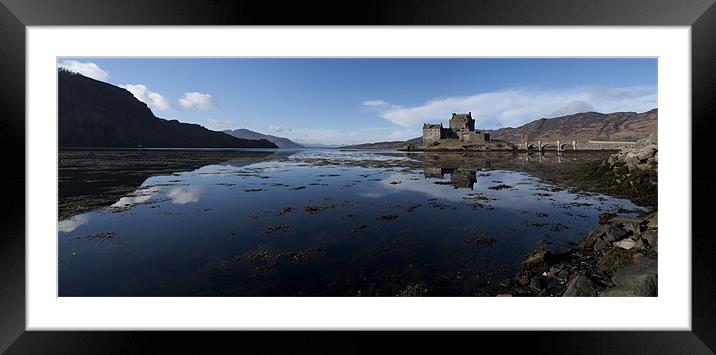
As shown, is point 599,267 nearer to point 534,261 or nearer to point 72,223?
point 534,261

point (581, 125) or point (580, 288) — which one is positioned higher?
point (581, 125)

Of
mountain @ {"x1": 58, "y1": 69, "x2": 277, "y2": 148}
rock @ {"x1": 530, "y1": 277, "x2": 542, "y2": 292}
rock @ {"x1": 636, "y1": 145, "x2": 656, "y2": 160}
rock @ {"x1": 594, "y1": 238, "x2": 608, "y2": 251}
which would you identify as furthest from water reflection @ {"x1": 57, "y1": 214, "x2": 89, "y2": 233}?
mountain @ {"x1": 58, "y1": 69, "x2": 277, "y2": 148}

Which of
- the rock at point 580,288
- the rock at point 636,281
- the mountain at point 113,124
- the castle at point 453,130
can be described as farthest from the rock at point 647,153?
the mountain at point 113,124

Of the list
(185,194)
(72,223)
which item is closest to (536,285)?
(72,223)

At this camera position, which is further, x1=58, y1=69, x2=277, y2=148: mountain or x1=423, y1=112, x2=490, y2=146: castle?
x1=58, y1=69, x2=277, y2=148: mountain

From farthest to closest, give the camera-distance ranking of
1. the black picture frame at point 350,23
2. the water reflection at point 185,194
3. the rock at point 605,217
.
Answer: the water reflection at point 185,194 → the rock at point 605,217 → the black picture frame at point 350,23

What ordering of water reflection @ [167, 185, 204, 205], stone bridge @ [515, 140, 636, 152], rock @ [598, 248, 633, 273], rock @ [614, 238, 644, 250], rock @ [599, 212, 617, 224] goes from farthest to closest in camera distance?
1. stone bridge @ [515, 140, 636, 152]
2. water reflection @ [167, 185, 204, 205]
3. rock @ [599, 212, 617, 224]
4. rock @ [614, 238, 644, 250]
5. rock @ [598, 248, 633, 273]

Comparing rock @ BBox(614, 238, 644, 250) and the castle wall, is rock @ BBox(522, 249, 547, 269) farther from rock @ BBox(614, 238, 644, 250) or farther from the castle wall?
the castle wall

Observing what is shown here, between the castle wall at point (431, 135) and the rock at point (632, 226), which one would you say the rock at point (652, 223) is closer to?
the rock at point (632, 226)
